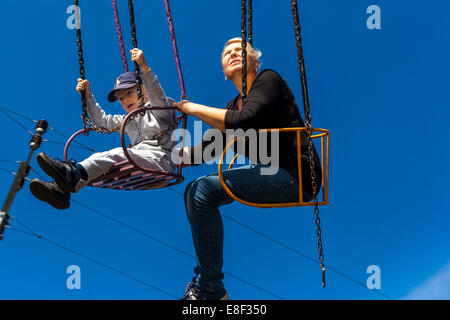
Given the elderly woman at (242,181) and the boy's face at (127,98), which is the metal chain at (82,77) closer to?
the boy's face at (127,98)

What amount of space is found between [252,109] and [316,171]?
0.61m

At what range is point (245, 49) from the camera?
418 centimetres

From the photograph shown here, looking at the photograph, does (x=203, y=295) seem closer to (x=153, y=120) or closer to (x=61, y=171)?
(x=61, y=171)

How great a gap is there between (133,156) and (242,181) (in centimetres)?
97

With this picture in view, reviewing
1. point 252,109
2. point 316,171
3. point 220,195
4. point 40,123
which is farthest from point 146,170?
point 40,123

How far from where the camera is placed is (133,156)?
4598 mm

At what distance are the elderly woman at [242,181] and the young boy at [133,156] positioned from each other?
1.96ft

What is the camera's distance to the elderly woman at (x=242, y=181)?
4004mm

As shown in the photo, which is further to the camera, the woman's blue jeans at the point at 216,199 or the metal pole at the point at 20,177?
the metal pole at the point at 20,177

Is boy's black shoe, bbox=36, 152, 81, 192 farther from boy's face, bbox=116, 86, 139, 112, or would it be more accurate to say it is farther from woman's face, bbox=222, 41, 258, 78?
woman's face, bbox=222, 41, 258, 78

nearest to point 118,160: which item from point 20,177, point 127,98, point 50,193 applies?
point 50,193

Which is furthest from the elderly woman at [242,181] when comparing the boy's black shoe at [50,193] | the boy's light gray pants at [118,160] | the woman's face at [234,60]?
the boy's black shoe at [50,193]
